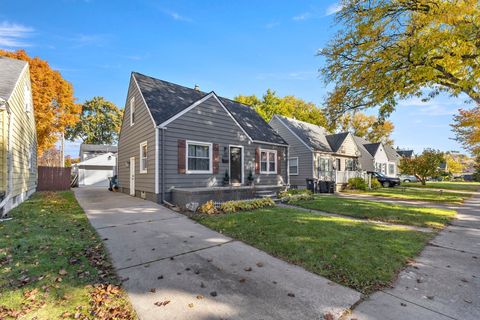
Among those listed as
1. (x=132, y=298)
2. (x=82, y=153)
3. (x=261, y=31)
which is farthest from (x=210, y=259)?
(x=82, y=153)

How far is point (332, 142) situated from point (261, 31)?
12.6 meters

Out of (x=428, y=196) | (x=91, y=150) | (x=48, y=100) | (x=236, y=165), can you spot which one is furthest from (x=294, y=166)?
(x=91, y=150)

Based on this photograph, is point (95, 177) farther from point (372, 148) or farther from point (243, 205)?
point (372, 148)

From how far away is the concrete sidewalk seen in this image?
267 cm

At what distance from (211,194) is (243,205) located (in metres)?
1.32

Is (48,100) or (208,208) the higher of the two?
(48,100)

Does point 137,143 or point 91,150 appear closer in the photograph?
point 137,143

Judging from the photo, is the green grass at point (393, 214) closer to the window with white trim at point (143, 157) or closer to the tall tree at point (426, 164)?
the window with white trim at point (143, 157)

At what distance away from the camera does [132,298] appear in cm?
288

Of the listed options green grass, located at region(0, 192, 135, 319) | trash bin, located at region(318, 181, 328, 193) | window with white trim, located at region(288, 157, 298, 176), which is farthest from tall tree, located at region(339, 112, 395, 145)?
green grass, located at region(0, 192, 135, 319)

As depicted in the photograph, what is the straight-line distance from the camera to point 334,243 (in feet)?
15.7

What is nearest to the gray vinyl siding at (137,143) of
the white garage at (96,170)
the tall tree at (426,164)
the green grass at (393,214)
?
the green grass at (393,214)

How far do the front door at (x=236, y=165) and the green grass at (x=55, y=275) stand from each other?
23.7ft

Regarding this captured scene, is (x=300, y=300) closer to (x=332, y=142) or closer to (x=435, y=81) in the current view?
(x=435, y=81)
